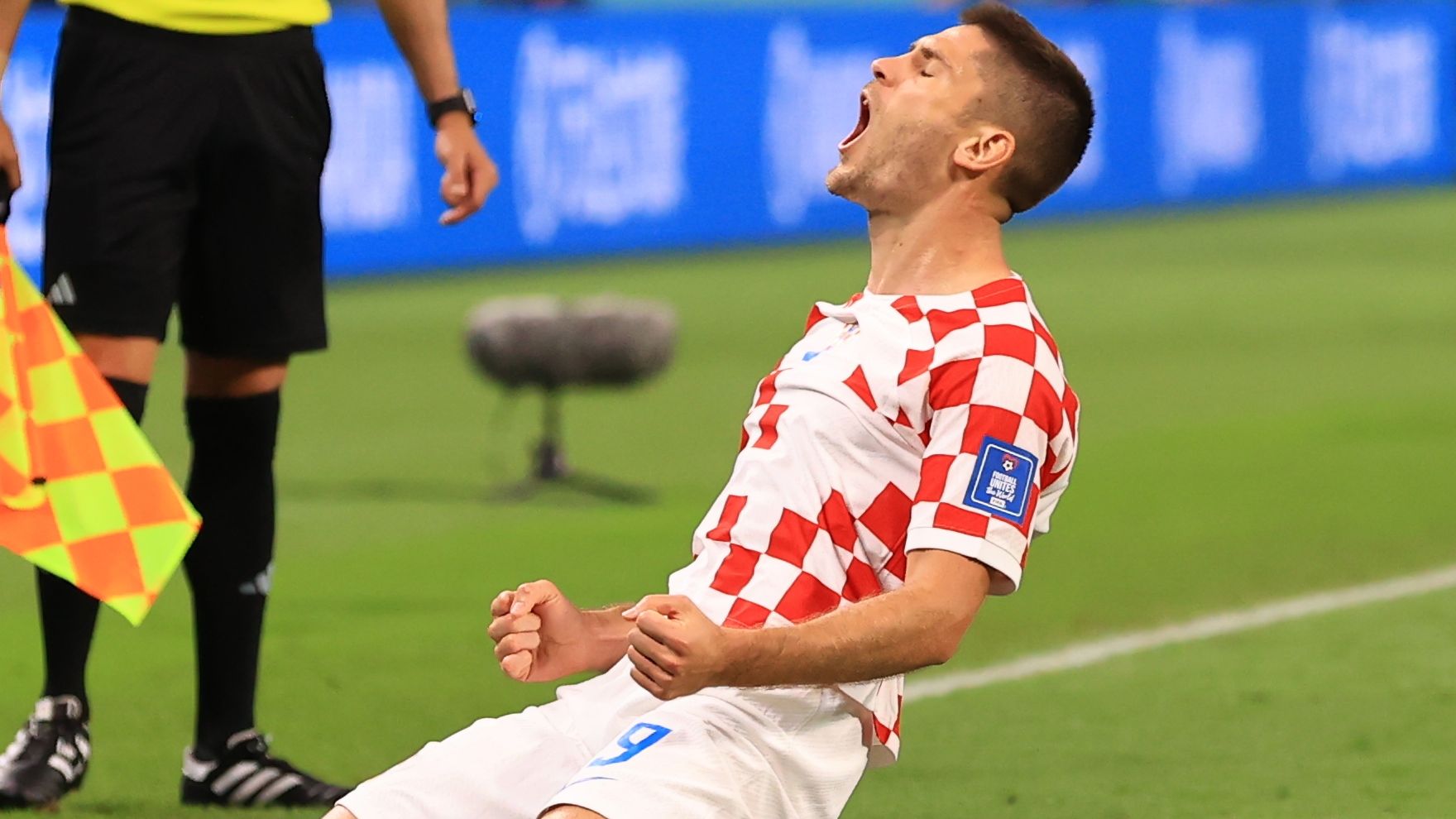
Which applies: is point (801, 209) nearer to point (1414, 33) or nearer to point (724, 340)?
point (724, 340)

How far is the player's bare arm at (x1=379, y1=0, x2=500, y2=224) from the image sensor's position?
14.4ft

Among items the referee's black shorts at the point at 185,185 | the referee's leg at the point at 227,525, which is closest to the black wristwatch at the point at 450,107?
the referee's black shorts at the point at 185,185

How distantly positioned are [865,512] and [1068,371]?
26.8ft

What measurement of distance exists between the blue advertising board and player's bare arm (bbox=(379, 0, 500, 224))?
758cm

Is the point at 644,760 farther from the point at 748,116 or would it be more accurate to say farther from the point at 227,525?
the point at 748,116

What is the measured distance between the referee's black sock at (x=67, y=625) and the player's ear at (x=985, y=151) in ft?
5.68

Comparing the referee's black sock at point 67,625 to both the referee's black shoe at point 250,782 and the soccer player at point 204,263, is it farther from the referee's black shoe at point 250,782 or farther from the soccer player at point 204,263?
the referee's black shoe at point 250,782

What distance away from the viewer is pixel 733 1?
21703mm

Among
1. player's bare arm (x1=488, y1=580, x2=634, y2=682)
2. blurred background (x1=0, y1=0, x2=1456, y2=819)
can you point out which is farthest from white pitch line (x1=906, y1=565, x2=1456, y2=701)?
player's bare arm (x1=488, y1=580, x2=634, y2=682)

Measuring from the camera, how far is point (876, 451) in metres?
2.88

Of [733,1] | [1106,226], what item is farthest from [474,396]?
[733,1]

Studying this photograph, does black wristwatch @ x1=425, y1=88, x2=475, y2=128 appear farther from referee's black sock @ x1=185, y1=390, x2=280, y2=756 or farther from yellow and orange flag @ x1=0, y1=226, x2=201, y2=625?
yellow and orange flag @ x1=0, y1=226, x2=201, y2=625

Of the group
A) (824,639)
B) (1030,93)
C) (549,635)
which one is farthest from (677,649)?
(1030,93)

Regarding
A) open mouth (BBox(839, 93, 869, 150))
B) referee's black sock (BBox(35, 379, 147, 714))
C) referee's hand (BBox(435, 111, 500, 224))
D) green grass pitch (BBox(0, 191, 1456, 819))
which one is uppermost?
open mouth (BBox(839, 93, 869, 150))
